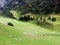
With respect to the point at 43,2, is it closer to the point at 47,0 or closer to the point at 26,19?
the point at 47,0

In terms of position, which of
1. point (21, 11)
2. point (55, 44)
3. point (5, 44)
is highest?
point (5, 44)

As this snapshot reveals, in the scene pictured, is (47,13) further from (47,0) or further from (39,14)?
(47,0)

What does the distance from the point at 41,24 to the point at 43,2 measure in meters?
80.8

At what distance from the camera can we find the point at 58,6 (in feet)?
595

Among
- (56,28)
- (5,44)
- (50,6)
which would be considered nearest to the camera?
(5,44)

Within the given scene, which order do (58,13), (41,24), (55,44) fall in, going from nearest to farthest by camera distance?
(55,44)
(41,24)
(58,13)

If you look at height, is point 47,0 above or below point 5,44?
below

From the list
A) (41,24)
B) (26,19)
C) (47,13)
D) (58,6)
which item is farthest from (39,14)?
(41,24)

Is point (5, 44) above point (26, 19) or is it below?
above

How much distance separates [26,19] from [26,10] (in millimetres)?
46960

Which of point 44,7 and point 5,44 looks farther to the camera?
point 44,7

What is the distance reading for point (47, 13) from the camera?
17675cm

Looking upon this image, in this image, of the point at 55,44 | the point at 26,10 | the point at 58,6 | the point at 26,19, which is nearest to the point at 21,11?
the point at 26,10

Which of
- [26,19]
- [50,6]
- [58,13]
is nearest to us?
[26,19]
